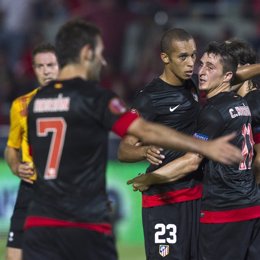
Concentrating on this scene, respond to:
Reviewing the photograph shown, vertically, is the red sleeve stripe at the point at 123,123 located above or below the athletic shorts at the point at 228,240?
above

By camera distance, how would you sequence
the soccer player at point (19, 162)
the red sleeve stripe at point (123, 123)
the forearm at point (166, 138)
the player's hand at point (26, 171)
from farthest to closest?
the soccer player at point (19, 162) < the player's hand at point (26, 171) < the red sleeve stripe at point (123, 123) < the forearm at point (166, 138)

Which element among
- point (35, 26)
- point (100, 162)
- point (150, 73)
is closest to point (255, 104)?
point (100, 162)

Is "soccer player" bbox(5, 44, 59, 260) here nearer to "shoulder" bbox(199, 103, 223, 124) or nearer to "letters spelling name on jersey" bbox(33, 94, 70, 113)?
"shoulder" bbox(199, 103, 223, 124)

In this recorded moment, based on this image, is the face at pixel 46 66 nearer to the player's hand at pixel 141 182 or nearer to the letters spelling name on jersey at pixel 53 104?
the player's hand at pixel 141 182

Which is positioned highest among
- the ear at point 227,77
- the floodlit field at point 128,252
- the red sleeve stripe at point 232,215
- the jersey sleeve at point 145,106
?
the ear at point 227,77

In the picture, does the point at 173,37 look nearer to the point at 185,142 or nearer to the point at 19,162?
the point at 19,162

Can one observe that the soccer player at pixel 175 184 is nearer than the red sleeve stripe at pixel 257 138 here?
Yes

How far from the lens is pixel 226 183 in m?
7.73

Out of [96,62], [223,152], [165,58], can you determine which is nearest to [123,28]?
Answer: [165,58]

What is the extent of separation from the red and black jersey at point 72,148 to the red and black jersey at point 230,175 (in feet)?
4.86

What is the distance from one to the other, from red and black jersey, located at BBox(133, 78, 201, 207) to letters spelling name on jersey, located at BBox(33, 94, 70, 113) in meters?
1.70

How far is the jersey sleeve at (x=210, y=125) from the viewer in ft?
24.6

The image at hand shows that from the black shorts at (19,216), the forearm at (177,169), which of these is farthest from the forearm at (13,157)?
the forearm at (177,169)

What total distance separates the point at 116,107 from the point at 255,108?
2.34 meters
